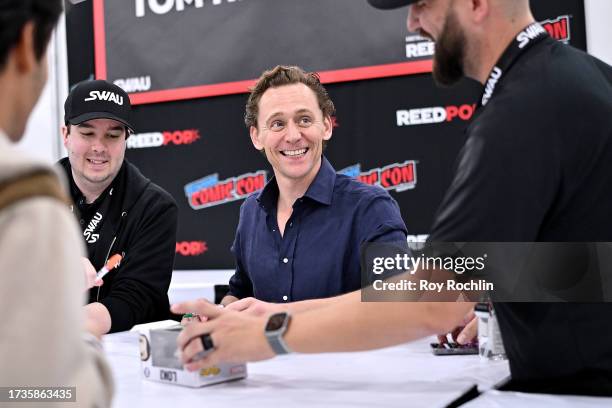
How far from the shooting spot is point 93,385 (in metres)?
0.56

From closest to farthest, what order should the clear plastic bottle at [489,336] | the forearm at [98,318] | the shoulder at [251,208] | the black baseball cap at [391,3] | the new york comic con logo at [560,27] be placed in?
1. the black baseball cap at [391,3]
2. the clear plastic bottle at [489,336]
3. the forearm at [98,318]
4. the shoulder at [251,208]
5. the new york comic con logo at [560,27]

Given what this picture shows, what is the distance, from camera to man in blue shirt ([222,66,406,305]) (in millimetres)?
2008

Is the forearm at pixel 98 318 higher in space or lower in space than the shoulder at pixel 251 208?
lower


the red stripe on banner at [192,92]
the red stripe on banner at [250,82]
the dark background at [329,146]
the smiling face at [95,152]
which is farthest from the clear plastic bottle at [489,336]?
the red stripe on banner at [192,92]

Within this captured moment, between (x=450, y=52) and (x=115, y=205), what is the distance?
141cm

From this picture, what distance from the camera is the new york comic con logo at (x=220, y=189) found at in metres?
3.35

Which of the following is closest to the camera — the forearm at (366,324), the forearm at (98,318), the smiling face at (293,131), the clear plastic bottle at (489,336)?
the forearm at (366,324)

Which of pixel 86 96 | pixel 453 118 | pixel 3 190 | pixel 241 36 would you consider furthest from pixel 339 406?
pixel 241 36

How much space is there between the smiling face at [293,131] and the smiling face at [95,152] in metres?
0.53

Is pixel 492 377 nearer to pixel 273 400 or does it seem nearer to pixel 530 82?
pixel 273 400

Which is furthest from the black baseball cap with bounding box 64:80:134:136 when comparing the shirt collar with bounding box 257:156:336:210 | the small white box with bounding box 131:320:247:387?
the small white box with bounding box 131:320:247:387

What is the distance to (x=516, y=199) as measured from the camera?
977 millimetres

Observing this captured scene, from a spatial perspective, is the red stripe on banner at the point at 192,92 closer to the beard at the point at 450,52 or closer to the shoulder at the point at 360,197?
the shoulder at the point at 360,197

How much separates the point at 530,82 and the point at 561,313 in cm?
38
